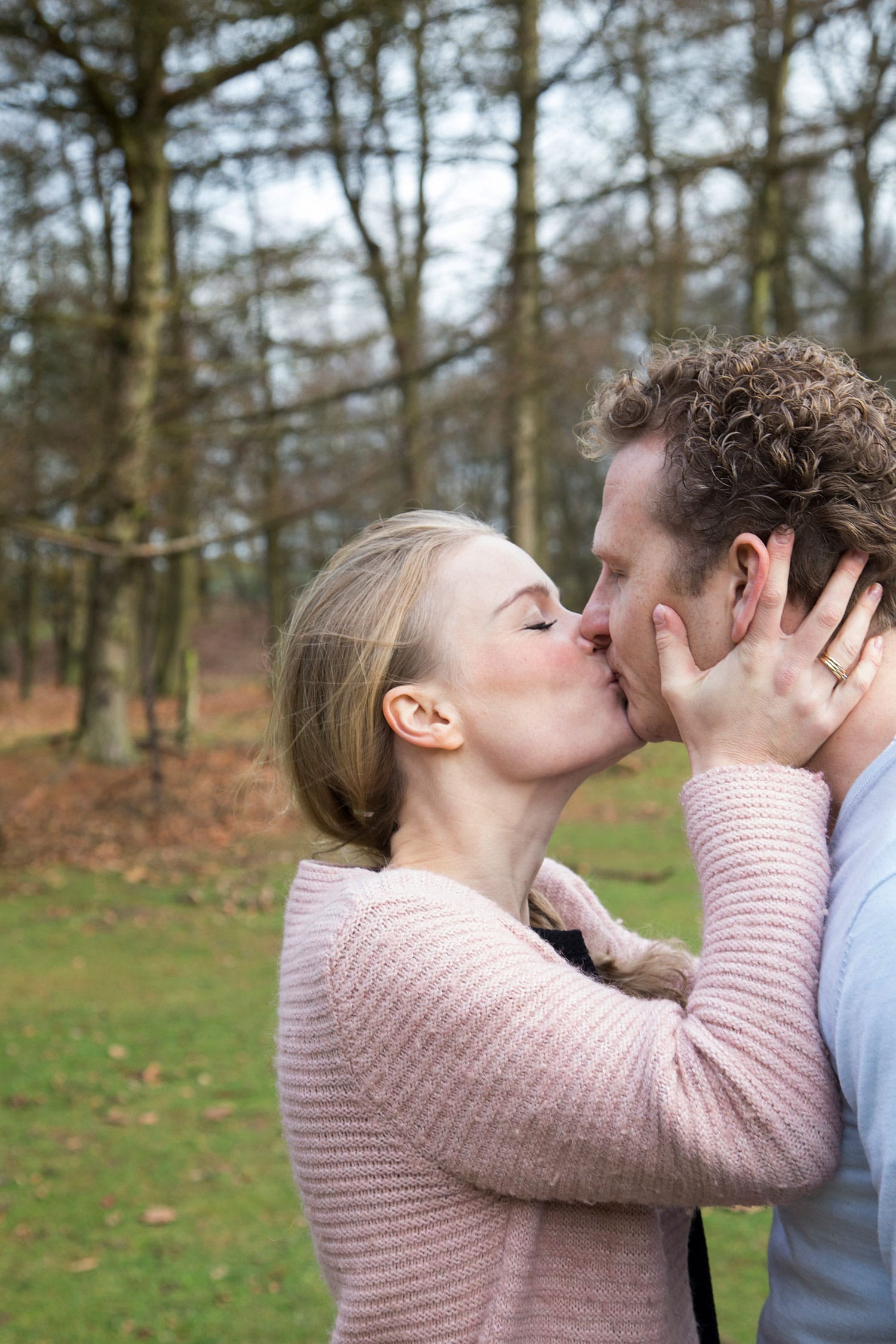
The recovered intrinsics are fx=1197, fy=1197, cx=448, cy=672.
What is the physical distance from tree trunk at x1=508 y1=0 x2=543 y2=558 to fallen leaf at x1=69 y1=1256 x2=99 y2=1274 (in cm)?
937

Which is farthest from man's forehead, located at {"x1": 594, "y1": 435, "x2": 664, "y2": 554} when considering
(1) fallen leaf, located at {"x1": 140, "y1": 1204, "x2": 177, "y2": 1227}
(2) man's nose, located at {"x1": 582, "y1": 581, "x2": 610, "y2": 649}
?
(1) fallen leaf, located at {"x1": 140, "y1": 1204, "x2": 177, "y2": 1227}

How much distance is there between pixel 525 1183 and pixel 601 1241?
0.24 meters

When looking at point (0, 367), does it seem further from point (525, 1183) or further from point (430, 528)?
point (525, 1183)

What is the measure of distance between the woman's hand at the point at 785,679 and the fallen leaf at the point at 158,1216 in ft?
12.9

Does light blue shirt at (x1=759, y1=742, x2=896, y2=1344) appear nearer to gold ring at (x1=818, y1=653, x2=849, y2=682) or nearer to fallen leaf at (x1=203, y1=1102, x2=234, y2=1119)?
gold ring at (x1=818, y1=653, x2=849, y2=682)

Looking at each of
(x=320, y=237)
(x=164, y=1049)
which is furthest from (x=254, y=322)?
(x=164, y=1049)

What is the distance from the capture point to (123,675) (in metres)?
14.2

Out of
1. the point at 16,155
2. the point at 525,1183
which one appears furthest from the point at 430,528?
the point at 16,155

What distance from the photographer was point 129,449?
41.4ft

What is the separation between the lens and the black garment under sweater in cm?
231

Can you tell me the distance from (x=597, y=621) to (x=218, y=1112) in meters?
4.49

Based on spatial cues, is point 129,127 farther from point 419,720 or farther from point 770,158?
point 419,720

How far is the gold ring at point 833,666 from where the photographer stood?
6.22 ft

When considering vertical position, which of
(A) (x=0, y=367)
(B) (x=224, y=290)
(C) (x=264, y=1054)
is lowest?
(C) (x=264, y=1054)
